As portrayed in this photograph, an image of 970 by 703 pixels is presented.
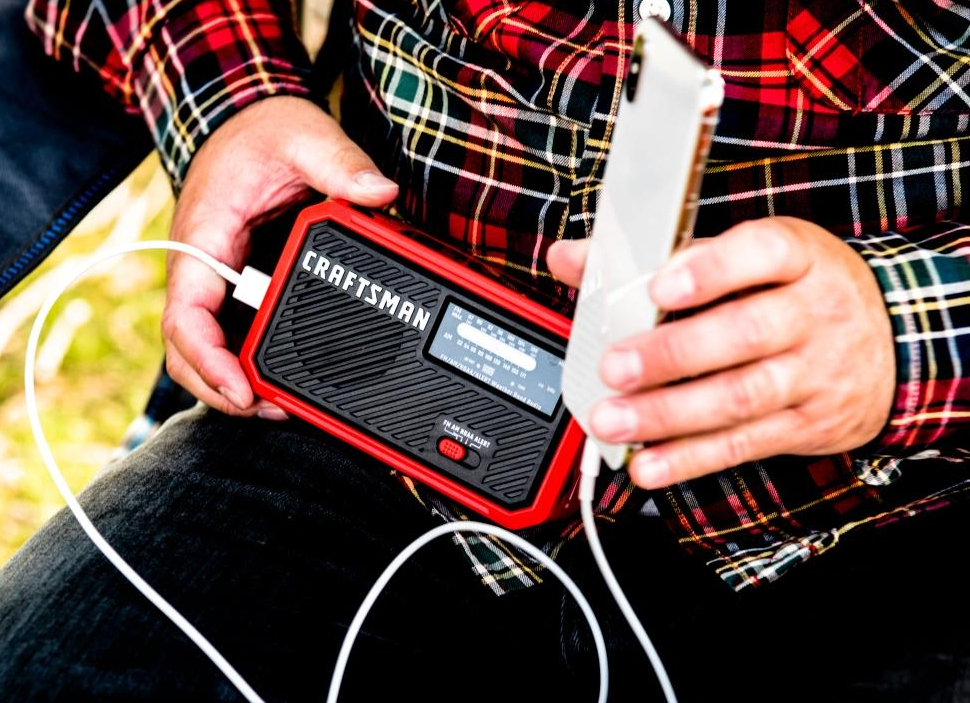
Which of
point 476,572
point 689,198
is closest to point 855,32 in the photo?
point 689,198

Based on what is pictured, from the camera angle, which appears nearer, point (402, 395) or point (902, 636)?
point (902, 636)

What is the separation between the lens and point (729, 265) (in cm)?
57

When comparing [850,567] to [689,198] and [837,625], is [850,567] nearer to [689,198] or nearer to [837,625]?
[837,625]

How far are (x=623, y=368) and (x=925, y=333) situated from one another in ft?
0.87

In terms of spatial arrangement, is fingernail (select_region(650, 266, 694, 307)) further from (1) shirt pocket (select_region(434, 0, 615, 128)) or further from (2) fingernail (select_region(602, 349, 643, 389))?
(1) shirt pocket (select_region(434, 0, 615, 128))

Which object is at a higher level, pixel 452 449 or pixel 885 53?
pixel 885 53

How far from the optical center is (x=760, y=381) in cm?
60

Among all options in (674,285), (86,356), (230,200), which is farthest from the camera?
(86,356)

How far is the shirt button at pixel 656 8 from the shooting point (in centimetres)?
75

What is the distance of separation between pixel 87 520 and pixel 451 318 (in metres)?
0.38

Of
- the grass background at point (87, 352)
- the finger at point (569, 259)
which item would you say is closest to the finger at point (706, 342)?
the finger at point (569, 259)

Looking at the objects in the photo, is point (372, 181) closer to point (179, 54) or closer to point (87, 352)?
point (179, 54)

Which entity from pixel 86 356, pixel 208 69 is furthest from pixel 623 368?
pixel 86 356

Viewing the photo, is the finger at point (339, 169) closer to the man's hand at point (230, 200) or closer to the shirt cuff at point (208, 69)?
the man's hand at point (230, 200)
